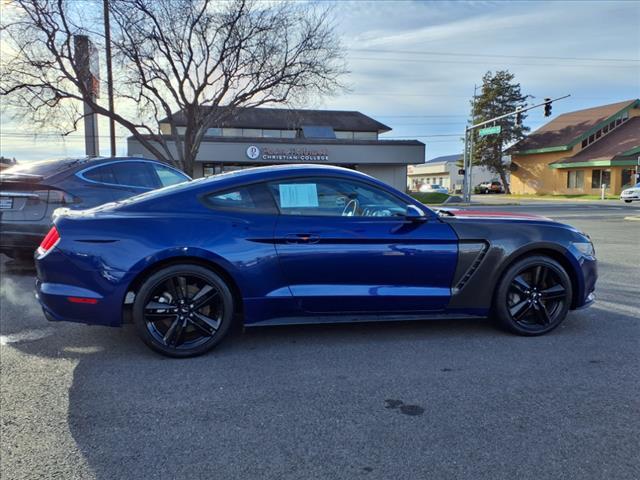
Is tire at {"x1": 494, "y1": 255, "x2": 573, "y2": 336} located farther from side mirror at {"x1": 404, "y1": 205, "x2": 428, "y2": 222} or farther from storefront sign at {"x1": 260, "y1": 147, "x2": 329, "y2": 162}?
storefront sign at {"x1": 260, "y1": 147, "x2": 329, "y2": 162}

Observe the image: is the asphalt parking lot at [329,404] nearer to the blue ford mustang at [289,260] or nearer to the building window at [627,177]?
the blue ford mustang at [289,260]

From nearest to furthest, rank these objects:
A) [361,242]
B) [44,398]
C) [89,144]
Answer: [44,398]
[361,242]
[89,144]

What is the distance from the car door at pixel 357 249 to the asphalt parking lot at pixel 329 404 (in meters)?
0.44

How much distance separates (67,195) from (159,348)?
3.27m

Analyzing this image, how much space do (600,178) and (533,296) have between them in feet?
152

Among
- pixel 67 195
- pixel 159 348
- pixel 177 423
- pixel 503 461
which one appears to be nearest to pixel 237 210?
pixel 159 348

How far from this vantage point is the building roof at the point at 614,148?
1599 inches

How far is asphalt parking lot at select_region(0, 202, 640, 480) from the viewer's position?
2.38 m

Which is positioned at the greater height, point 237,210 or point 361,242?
point 237,210

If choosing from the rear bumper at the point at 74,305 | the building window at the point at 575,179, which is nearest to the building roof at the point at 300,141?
the building window at the point at 575,179

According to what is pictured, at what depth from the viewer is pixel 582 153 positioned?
45.5 m

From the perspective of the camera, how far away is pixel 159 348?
3.68 meters

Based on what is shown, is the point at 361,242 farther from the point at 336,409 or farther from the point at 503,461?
the point at 503,461

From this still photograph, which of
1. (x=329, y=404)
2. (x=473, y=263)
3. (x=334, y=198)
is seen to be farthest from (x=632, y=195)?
(x=329, y=404)
